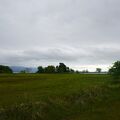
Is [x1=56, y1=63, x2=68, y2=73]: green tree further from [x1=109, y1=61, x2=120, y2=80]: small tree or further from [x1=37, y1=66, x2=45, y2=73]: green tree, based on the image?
[x1=109, y1=61, x2=120, y2=80]: small tree

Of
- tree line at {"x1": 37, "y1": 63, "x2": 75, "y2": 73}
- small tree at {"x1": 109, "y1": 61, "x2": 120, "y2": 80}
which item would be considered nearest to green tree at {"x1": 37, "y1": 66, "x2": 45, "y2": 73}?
tree line at {"x1": 37, "y1": 63, "x2": 75, "y2": 73}

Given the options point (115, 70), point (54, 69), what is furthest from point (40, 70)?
point (115, 70)

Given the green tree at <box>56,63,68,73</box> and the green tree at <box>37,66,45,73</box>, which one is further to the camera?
the green tree at <box>56,63,68,73</box>

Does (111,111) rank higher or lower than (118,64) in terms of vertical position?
lower

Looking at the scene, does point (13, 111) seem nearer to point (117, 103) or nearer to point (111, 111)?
point (111, 111)

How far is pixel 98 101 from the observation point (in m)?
30.9

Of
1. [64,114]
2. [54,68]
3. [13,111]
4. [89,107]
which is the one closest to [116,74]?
[89,107]

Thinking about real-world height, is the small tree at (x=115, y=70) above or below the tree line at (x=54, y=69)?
below

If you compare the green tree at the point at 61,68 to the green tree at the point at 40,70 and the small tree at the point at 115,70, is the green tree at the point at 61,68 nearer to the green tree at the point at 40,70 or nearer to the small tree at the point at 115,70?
the green tree at the point at 40,70

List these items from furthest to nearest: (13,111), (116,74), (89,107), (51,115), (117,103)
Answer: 1. (116,74)
2. (117,103)
3. (89,107)
4. (51,115)
5. (13,111)

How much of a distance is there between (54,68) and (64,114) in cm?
10689

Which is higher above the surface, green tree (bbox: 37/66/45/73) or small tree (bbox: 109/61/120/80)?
green tree (bbox: 37/66/45/73)

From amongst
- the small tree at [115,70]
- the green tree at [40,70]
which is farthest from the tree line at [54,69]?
the small tree at [115,70]

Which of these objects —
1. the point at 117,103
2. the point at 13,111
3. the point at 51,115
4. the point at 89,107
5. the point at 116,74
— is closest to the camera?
the point at 13,111
